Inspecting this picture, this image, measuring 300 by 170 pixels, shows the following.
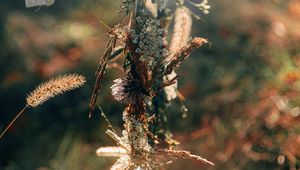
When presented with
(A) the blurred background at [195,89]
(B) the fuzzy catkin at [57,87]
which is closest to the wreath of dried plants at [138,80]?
(B) the fuzzy catkin at [57,87]

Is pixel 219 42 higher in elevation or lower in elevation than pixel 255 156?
higher

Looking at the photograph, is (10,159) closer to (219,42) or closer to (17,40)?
(17,40)

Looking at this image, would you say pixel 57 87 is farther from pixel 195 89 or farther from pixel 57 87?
pixel 195 89

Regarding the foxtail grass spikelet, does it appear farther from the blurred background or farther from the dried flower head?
the blurred background

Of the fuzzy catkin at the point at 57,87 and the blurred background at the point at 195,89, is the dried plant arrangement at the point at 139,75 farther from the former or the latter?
the blurred background at the point at 195,89

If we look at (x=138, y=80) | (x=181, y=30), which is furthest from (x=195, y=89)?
(x=138, y=80)

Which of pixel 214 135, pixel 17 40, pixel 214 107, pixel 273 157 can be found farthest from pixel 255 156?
pixel 17 40

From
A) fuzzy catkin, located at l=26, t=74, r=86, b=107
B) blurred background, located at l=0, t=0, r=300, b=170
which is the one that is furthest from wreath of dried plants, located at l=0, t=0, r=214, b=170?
blurred background, located at l=0, t=0, r=300, b=170
